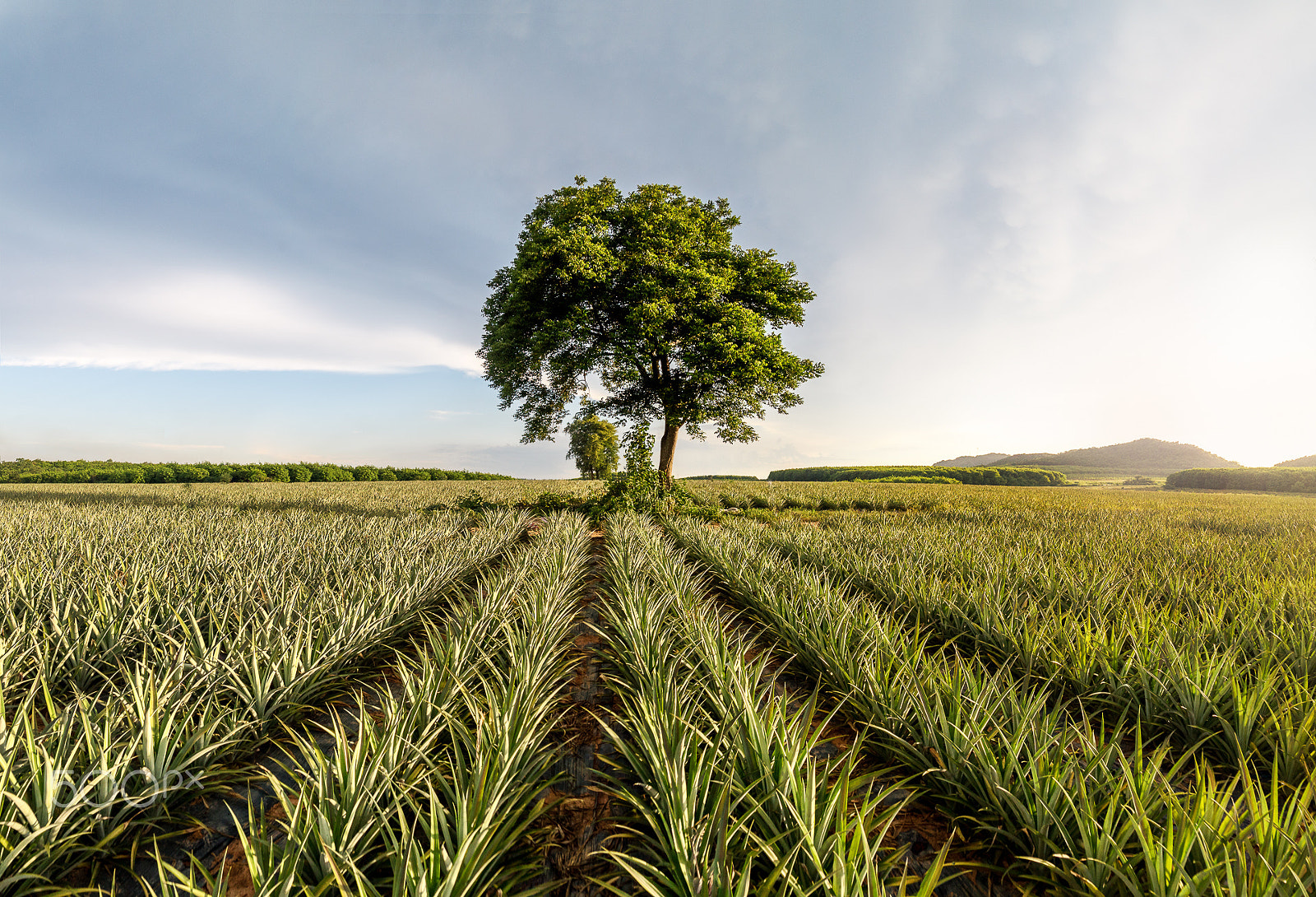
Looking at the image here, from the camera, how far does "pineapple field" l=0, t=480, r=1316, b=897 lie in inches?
66.5

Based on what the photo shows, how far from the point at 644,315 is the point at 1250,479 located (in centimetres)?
5808

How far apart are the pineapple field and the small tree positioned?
38341 millimetres

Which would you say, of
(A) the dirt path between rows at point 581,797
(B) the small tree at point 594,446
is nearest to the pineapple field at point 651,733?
(A) the dirt path between rows at point 581,797

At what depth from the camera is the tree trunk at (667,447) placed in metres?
16.0

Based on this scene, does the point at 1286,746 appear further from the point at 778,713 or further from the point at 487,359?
the point at 487,359

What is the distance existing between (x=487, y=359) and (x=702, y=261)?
7.96m

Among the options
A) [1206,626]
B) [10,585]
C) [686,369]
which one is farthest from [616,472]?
[1206,626]

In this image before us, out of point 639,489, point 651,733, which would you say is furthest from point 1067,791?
point 639,489

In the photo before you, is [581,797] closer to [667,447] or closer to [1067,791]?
[1067,791]

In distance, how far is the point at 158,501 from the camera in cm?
1631

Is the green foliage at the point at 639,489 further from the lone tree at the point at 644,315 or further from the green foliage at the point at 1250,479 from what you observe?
the green foliage at the point at 1250,479

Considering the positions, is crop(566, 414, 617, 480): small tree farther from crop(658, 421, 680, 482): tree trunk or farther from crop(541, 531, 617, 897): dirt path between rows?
crop(541, 531, 617, 897): dirt path between rows

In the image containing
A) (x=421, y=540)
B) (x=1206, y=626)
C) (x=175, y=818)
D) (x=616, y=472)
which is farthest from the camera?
(x=616, y=472)

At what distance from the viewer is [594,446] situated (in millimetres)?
44719
